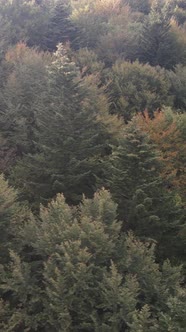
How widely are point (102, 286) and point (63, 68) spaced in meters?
15.8

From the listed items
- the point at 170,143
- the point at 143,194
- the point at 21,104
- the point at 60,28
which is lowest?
the point at 143,194

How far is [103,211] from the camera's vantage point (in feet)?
60.5

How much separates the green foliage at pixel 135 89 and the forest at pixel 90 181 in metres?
0.13

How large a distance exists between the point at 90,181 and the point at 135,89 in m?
14.8

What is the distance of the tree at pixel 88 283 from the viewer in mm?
15781

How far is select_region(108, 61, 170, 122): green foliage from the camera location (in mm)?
37031

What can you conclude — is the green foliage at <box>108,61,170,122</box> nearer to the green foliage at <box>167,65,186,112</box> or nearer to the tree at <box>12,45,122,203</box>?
the green foliage at <box>167,65,186,112</box>

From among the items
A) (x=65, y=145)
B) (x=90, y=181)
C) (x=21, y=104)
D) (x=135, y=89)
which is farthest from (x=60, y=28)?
(x=90, y=181)

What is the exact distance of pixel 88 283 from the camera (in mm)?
16672

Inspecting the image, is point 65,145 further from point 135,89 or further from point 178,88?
point 178,88

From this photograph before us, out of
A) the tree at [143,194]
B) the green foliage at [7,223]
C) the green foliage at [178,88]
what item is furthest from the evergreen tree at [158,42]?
the green foliage at [7,223]

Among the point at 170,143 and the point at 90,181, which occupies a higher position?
the point at 170,143

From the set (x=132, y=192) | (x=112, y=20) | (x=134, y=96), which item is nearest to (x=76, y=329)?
(x=132, y=192)

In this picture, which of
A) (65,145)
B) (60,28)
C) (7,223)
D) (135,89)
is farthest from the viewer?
(60,28)
